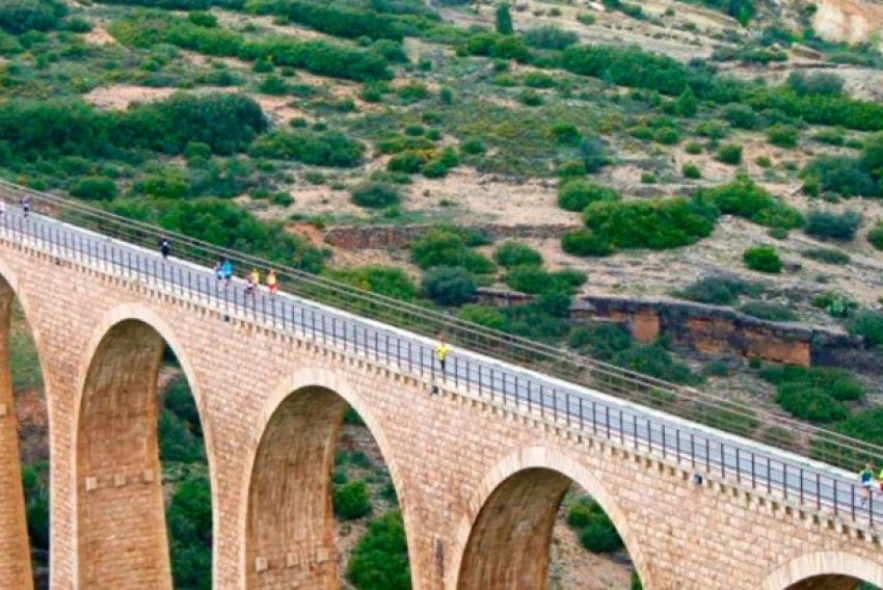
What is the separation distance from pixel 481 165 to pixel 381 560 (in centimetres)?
2848

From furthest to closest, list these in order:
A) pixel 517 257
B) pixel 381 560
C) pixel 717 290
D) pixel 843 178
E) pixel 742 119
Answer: pixel 742 119 → pixel 843 178 → pixel 517 257 → pixel 717 290 → pixel 381 560

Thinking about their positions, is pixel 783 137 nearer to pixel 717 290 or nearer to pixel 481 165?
pixel 481 165

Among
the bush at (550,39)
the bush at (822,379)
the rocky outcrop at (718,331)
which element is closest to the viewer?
the bush at (822,379)

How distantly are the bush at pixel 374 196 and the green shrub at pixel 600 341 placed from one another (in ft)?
38.2

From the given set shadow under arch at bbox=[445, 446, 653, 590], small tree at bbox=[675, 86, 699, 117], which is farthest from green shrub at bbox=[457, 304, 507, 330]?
shadow under arch at bbox=[445, 446, 653, 590]

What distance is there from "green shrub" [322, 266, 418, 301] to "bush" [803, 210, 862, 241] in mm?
13605

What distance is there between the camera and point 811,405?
5738 centimetres

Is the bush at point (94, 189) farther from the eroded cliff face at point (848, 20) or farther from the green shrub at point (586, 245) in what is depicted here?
the eroded cliff face at point (848, 20)

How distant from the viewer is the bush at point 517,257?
2648 inches

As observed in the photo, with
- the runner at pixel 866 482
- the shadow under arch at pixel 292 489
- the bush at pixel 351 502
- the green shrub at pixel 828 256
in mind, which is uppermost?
the runner at pixel 866 482

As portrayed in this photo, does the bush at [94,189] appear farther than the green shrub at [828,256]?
Yes

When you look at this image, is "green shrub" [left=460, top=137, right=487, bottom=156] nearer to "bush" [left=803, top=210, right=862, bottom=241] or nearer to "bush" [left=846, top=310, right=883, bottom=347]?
"bush" [left=803, top=210, right=862, bottom=241]

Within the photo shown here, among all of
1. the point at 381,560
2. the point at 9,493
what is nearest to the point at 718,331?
the point at 381,560

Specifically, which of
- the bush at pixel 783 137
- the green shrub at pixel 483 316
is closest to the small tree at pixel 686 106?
the bush at pixel 783 137
